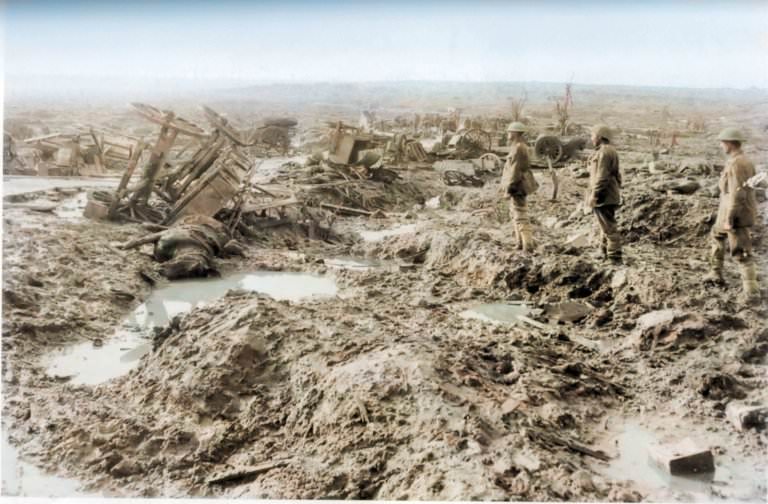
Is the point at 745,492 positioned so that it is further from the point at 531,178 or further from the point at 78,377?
the point at 78,377

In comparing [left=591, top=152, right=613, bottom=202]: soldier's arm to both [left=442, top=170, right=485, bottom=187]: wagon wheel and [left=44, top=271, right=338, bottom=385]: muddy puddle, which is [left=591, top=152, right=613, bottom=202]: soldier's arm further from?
[left=44, top=271, right=338, bottom=385]: muddy puddle

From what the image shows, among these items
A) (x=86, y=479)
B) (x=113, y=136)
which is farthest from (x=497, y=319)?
(x=113, y=136)

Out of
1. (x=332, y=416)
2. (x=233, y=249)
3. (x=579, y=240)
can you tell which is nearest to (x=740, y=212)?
(x=579, y=240)

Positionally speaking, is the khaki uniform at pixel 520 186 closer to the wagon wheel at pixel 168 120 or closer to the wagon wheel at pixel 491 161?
the wagon wheel at pixel 491 161

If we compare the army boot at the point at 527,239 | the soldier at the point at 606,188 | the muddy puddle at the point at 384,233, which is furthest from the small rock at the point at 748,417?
the muddy puddle at the point at 384,233

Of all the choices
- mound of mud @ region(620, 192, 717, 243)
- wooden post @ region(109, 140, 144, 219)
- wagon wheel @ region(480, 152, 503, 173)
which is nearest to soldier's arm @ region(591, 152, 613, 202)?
mound of mud @ region(620, 192, 717, 243)

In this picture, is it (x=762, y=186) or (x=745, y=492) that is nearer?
(x=745, y=492)
